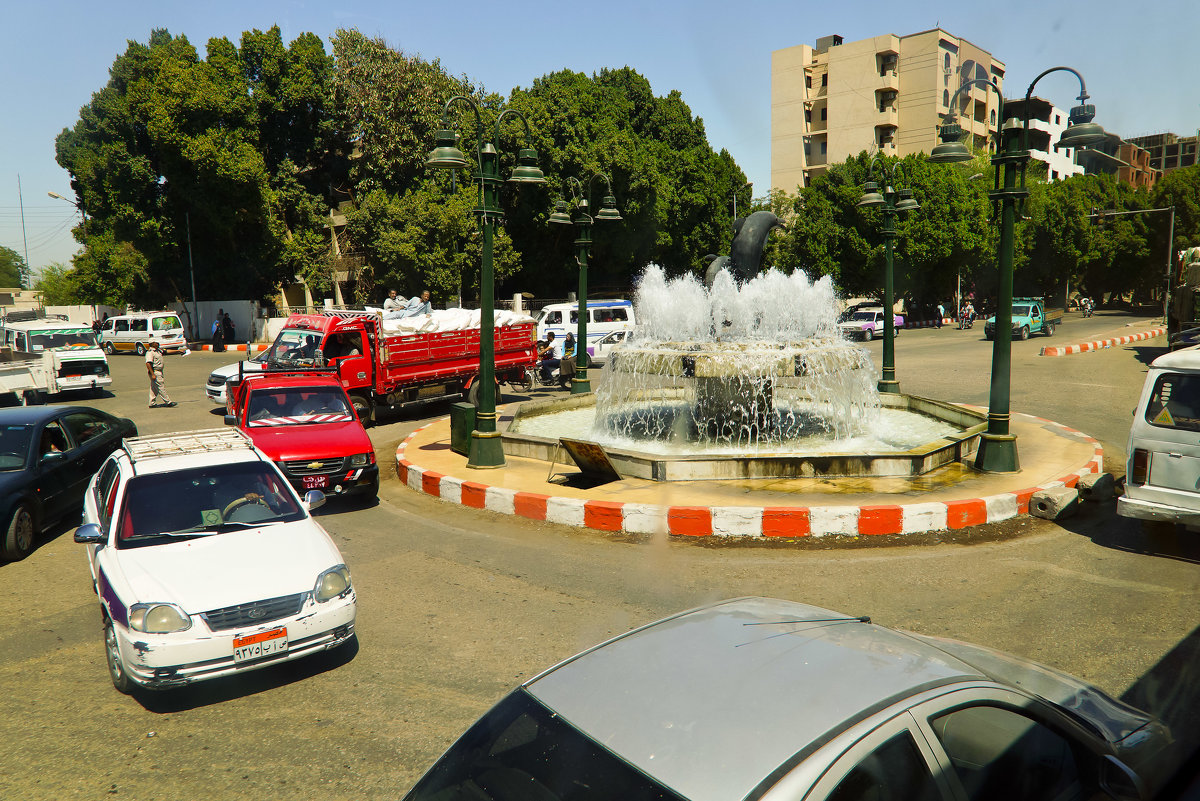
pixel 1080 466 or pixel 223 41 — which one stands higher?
pixel 223 41

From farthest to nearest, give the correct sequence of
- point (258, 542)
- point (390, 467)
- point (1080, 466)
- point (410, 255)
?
point (410, 255)
point (390, 467)
point (1080, 466)
point (258, 542)

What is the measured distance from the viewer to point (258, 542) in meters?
5.67

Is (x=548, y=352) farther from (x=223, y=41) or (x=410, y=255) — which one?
(x=223, y=41)

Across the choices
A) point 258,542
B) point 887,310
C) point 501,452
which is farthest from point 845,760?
point 887,310

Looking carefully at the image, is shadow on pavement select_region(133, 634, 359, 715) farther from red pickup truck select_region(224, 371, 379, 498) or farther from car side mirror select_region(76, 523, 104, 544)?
red pickup truck select_region(224, 371, 379, 498)

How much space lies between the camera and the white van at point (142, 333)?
118ft

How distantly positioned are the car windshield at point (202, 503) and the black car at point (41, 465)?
322cm

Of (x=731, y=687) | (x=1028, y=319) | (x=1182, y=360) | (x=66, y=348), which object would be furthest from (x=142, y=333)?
(x=1028, y=319)

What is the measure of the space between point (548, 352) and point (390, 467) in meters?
9.84

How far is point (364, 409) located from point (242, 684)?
11177 millimetres

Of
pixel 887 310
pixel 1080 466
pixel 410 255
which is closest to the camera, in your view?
pixel 1080 466

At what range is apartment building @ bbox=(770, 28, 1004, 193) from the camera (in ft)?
200

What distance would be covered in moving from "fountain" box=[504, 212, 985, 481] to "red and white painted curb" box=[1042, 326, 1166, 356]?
55.4ft

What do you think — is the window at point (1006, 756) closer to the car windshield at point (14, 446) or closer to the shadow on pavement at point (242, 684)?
the shadow on pavement at point (242, 684)
